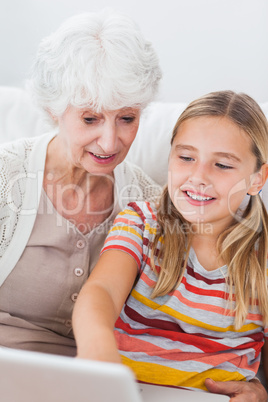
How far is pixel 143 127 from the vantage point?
5.74ft

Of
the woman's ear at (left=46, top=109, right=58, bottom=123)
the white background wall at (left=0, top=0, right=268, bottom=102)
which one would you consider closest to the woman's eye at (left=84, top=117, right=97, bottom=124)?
the woman's ear at (left=46, top=109, right=58, bottom=123)

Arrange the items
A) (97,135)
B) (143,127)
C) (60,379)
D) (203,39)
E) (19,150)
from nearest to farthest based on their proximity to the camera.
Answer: (60,379) < (97,135) < (19,150) < (143,127) < (203,39)

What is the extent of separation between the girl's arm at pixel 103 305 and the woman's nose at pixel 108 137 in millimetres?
265

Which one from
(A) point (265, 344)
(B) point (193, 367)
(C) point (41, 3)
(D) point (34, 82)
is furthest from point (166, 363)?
(C) point (41, 3)

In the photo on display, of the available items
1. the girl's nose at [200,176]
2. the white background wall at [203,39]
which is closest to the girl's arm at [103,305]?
the girl's nose at [200,176]

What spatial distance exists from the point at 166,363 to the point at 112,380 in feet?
1.98

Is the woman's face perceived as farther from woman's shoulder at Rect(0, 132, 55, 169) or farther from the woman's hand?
the woman's hand

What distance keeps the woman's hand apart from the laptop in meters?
0.57

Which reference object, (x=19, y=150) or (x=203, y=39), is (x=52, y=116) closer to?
(x=19, y=150)

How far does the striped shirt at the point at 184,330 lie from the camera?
117cm

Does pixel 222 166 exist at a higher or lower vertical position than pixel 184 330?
higher

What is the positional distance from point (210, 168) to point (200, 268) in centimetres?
26

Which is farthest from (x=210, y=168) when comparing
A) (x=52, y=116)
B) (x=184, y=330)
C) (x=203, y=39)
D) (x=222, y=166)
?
(x=203, y=39)

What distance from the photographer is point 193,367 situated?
1171 millimetres
